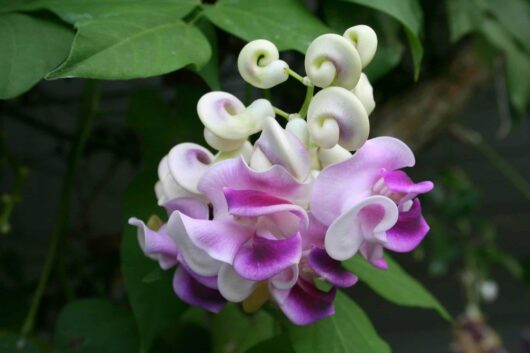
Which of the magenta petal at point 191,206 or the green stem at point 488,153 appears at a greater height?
the magenta petal at point 191,206

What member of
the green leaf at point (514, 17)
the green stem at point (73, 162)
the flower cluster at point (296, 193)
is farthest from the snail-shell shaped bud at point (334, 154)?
the green leaf at point (514, 17)

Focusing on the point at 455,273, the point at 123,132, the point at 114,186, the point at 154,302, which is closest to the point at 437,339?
the point at 455,273

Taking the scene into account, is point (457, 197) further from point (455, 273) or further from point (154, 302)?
point (154, 302)

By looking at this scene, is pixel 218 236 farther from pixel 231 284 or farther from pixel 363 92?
pixel 363 92

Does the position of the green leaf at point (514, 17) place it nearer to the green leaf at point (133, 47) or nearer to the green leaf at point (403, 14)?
the green leaf at point (403, 14)

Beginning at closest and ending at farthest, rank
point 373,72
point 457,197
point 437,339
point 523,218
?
point 373,72 → point 457,197 → point 523,218 → point 437,339

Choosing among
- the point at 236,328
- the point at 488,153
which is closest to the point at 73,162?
the point at 236,328
